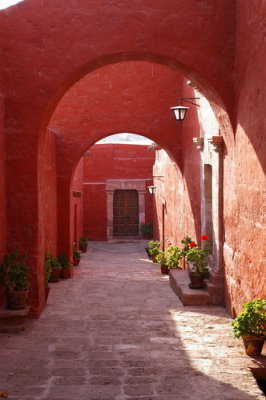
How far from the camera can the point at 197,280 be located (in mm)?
8086

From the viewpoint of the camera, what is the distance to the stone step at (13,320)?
6.23 meters

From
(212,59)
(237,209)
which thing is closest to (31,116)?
(212,59)

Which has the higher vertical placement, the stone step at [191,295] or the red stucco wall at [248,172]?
the red stucco wall at [248,172]

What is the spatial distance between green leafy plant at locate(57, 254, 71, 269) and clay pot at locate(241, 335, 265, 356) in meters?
6.19

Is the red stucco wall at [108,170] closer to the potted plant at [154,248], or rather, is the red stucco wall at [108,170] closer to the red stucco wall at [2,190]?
the potted plant at [154,248]

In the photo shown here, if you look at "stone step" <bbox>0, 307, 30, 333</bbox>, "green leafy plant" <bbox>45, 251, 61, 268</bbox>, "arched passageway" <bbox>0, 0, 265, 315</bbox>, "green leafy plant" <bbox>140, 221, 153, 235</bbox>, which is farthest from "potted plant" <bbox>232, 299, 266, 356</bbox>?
"green leafy plant" <bbox>140, 221, 153, 235</bbox>

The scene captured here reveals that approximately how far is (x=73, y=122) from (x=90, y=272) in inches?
134

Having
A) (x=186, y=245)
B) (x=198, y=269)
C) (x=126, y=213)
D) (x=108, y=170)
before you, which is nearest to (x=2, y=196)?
(x=198, y=269)

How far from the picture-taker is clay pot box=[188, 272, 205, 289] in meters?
8.04

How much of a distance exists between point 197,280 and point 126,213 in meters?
14.6

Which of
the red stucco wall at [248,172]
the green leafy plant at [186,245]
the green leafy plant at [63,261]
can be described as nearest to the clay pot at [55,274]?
the green leafy plant at [63,261]

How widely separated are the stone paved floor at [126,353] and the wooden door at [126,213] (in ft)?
45.3

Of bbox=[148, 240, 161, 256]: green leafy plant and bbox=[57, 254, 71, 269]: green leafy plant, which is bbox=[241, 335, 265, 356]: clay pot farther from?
bbox=[148, 240, 161, 256]: green leafy plant

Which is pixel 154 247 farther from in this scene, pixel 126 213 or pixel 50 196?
pixel 126 213
